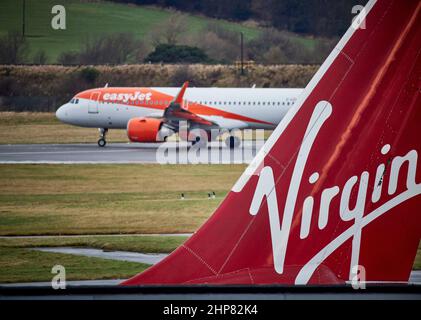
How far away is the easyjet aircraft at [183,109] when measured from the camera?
5819 cm

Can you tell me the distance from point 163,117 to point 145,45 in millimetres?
16887

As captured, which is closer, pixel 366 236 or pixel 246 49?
pixel 366 236

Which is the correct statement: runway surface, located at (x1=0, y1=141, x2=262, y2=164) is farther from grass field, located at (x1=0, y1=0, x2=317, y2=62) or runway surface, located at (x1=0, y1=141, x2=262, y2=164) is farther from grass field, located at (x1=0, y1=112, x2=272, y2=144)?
grass field, located at (x1=0, y1=0, x2=317, y2=62)

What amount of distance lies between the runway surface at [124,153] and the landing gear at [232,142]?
1.16 feet

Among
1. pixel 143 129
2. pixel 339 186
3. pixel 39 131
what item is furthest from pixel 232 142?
pixel 339 186

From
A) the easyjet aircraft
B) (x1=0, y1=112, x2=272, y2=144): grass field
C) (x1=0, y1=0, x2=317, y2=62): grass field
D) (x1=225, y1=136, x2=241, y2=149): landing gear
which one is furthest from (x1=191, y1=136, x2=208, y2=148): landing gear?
(x1=0, y1=0, x2=317, y2=62): grass field

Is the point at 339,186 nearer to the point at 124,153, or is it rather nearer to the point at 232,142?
the point at 124,153

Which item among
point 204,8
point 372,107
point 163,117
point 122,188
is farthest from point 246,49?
point 372,107

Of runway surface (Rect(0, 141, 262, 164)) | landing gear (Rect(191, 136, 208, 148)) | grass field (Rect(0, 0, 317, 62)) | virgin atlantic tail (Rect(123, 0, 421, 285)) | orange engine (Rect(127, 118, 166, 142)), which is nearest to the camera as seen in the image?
virgin atlantic tail (Rect(123, 0, 421, 285))

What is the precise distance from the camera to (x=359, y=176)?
27.7 feet

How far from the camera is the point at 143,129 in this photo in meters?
54.2

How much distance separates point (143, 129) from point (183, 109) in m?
4.19

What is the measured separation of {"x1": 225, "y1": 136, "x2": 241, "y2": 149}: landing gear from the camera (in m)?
58.5
